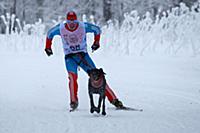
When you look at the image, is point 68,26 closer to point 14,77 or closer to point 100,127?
point 100,127

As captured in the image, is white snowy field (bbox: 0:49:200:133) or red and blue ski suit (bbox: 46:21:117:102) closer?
white snowy field (bbox: 0:49:200:133)

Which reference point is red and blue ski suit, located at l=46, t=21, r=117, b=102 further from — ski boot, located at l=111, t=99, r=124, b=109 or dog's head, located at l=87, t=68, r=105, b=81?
dog's head, located at l=87, t=68, r=105, b=81

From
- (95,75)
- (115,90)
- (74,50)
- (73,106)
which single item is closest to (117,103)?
(73,106)

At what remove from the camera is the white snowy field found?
19.1 feet

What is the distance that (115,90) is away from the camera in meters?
9.85

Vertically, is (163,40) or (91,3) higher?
(91,3)

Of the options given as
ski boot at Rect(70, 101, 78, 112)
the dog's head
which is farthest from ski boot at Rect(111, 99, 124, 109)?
the dog's head

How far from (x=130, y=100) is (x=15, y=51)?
10155mm

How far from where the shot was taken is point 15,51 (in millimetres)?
17812

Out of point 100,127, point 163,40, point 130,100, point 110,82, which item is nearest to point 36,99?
point 130,100

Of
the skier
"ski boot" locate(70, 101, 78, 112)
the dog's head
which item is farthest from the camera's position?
the skier

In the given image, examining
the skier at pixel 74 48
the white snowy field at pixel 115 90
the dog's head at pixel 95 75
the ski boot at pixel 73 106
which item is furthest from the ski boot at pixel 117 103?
the dog's head at pixel 95 75

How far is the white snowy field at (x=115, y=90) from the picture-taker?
5836 millimetres

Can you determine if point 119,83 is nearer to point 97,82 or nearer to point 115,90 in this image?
point 115,90
